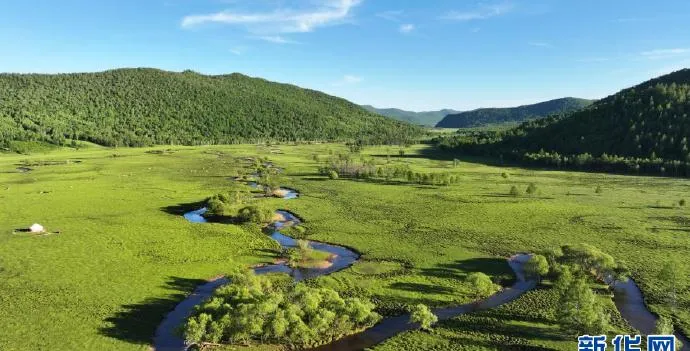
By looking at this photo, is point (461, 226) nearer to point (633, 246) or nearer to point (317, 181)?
point (633, 246)

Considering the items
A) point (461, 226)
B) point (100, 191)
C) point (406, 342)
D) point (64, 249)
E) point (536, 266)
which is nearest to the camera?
point (406, 342)

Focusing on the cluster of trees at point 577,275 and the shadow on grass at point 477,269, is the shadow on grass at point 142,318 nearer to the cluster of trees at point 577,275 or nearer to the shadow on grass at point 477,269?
the shadow on grass at point 477,269

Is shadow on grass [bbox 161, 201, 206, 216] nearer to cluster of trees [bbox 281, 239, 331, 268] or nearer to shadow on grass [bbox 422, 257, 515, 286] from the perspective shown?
cluster of trees [bbox 281, 239, 331, 268]

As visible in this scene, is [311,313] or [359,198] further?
[359,198]

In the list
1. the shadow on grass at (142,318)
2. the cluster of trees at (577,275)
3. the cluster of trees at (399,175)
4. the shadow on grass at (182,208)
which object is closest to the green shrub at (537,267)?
the cluster of trees at (577,275)

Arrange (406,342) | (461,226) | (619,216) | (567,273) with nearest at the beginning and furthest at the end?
(406,342), (567,273), (461,226), (619,216)

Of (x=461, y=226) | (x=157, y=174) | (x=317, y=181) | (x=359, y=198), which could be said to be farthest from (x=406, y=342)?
(x=157, y=174)

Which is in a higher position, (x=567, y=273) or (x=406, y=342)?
(x=567, y=273)
